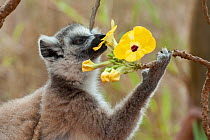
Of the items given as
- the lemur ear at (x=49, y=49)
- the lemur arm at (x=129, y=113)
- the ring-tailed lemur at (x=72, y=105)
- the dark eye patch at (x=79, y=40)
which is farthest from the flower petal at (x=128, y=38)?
the lemur ear at (x=49, y=49)

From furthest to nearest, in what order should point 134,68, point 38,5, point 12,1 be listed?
point 38,5 < point 12,1 < point 134,68

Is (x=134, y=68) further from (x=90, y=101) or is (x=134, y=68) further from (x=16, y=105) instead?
(x=16, y=105)

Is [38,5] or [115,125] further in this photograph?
[38,5]

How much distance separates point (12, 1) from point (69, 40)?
159 cm

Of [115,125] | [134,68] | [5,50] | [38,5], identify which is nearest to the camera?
[134,68]

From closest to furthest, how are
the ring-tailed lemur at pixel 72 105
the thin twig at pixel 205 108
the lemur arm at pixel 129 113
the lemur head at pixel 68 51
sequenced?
the thin twig at pixel 205 108 < the lemur arm at pixel 129 113 < the ring-tailed lemur at pixel 72 105 < the lemur head at pixel 68 51

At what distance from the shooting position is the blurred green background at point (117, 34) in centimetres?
792

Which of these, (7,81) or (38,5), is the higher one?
(38,5)

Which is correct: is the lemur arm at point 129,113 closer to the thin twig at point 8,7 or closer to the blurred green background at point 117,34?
the thin twig at point 8,7

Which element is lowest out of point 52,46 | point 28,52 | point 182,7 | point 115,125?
point 115,125

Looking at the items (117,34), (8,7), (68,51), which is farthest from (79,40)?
(117,34)

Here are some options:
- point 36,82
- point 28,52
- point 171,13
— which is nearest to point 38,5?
point 28,52

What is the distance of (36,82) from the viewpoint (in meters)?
9.03

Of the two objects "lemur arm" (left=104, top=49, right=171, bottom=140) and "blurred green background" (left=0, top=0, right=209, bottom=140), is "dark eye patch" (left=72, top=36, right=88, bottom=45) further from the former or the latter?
"blurred green background" (left=0, top=0, right=209, bottom=140)
